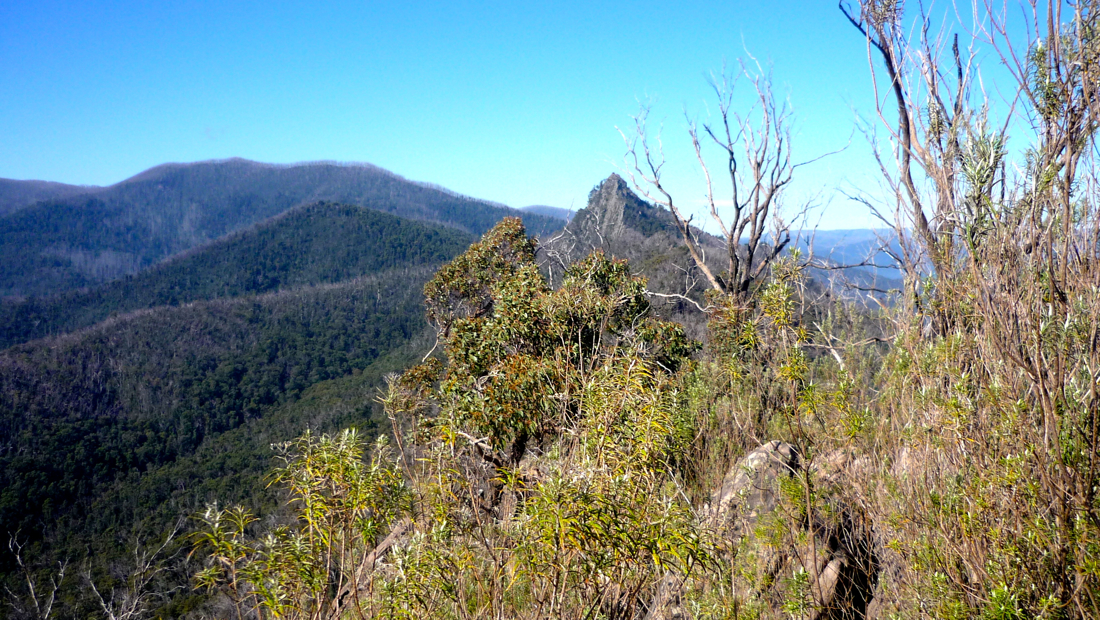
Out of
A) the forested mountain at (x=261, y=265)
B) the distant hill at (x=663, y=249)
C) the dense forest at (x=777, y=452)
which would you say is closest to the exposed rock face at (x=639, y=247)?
the distant hill at (x=663, y=249)

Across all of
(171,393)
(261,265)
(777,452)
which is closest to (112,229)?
(261,265)

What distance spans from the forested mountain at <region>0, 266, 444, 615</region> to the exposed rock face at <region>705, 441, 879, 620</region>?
121 ft

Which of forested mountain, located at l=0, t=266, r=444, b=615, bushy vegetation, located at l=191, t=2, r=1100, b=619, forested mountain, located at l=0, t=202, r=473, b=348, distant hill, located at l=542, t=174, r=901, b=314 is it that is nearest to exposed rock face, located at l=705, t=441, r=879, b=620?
bushy vegetation, located at l=191, t=2, r=1100, b=619

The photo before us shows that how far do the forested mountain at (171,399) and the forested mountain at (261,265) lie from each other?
20447 millimetres

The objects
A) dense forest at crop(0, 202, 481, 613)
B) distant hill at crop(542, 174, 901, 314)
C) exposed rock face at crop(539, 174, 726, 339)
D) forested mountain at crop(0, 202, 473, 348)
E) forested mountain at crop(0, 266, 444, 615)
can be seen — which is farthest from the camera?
forested mountain at crop(0, 202, 473, 348)

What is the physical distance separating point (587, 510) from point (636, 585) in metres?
0.52

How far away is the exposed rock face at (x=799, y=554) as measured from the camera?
3.62 metres

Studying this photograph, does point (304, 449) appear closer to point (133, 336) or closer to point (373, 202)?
point (133, 336)

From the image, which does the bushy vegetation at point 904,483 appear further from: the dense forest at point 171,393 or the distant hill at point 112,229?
the distant hill at point 112,229

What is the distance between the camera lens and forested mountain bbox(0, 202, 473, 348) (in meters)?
99.0

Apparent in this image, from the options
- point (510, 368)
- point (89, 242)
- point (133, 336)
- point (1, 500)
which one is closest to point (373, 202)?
point (89, 242)

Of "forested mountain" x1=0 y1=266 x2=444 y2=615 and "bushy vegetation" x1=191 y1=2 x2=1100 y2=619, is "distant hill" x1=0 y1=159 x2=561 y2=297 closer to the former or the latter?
"forested mountain" x1=0 y1=266 x2=444 y2=615

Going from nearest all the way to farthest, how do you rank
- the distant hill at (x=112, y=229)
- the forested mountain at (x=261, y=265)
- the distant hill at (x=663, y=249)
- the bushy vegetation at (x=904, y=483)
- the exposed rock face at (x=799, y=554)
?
the bushy vegetation at (x=904, y=483), the exposed rock face at (x=799, y=554), the distant hill at (x=663, y=249), the forested mountain at (x=261, y=265), the distant hill at (x=112, y=229)

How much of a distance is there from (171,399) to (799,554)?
6804cm
